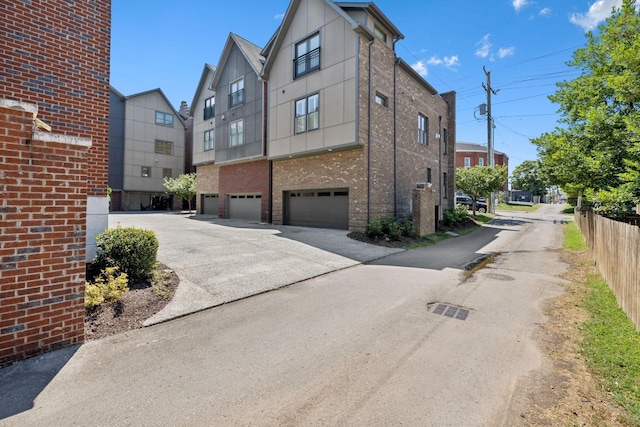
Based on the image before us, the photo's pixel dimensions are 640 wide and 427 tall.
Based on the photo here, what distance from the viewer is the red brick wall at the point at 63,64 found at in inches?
216

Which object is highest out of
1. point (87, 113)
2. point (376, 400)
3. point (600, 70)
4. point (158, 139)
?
point (158, 139)

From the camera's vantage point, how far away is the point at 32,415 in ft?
8.55

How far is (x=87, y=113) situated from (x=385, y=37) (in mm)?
14900

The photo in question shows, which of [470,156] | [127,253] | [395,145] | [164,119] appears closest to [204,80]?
[164,119]

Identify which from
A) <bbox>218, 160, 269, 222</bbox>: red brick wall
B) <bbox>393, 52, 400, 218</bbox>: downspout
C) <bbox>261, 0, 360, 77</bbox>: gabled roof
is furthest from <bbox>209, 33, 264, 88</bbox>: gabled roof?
<bbox>393, 52, 400, 218</bbox>: downspout

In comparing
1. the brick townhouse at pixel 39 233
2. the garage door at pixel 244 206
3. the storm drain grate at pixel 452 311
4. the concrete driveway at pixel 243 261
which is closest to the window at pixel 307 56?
the garage door at pixel 244 206

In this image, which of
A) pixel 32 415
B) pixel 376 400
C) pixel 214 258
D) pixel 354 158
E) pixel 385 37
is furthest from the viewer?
pixel 385 37

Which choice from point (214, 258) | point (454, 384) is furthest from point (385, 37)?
point (454, 384)

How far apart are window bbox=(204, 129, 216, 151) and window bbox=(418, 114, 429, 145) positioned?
51.6 feet

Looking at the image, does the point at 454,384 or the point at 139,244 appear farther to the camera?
the point at 139,244

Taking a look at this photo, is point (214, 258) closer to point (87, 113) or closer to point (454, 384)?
point (87, 113)

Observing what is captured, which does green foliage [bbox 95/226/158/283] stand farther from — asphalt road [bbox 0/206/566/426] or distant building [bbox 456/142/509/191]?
distant building [bbox 456/142/509/191]

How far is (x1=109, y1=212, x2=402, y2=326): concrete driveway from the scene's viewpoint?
5.88 metres

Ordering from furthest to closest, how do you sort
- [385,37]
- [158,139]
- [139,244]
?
[158,139] < [385,37] < [139,244]
